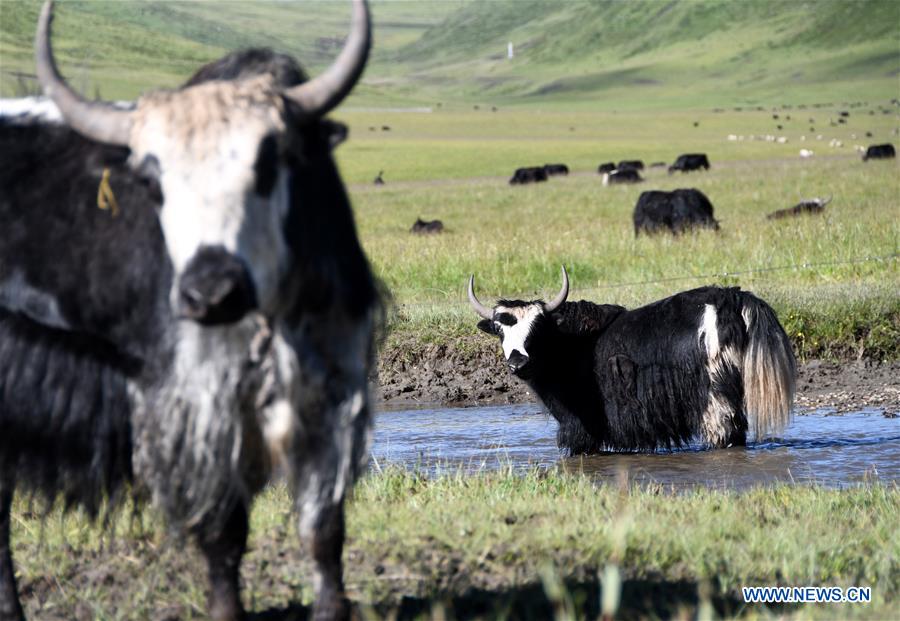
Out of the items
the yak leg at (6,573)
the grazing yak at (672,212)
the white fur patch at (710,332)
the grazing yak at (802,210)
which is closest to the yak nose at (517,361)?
the white fur patch at (710,332)

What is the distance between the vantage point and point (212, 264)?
283cm

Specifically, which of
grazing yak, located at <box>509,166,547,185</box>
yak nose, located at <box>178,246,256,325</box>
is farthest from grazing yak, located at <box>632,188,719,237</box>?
grazing yak, located at <box>509,166,547,185</box>

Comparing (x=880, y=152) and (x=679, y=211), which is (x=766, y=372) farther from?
(x=880, y=152)

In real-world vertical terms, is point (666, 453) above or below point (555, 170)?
below

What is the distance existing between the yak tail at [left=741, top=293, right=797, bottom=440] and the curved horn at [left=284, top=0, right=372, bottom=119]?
4.85 metres

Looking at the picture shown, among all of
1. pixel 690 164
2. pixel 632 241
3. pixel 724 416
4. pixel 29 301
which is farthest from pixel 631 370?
pixel 690 164

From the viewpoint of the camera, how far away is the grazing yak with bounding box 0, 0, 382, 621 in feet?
9.96

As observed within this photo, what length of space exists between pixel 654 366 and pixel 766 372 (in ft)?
2.58

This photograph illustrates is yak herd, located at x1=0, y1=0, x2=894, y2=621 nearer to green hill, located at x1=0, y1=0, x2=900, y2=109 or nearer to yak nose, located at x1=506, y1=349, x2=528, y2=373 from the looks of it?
yak nose, located at x1=506, y1=349, x2=528, y2=373

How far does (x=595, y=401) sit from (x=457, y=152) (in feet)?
150

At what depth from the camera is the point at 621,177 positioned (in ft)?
111

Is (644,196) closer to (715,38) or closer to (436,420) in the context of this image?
(436,420)

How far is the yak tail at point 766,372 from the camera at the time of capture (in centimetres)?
757

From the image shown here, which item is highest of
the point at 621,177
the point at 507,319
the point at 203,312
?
the point at 203,312
